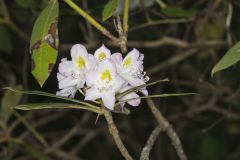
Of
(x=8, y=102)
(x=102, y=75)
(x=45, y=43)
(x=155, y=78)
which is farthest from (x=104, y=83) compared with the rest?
(x=155, y=78)

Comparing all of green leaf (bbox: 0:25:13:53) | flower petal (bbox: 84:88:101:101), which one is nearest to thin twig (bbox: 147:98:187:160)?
flower petal (bbox: 84:88:101:101)

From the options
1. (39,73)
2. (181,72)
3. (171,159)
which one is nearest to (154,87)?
(181,72)

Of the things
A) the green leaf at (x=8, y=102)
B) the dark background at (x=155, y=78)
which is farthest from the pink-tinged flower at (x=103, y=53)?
the green leaf at (x=8, y=102)

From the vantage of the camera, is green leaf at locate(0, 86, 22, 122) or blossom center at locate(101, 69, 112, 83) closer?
blossom center at locate(101, 69, 112, 83)

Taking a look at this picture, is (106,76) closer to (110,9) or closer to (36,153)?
(110,9)

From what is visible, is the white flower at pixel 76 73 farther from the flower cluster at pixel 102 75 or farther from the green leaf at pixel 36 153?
the green leaf at pixel 36 153

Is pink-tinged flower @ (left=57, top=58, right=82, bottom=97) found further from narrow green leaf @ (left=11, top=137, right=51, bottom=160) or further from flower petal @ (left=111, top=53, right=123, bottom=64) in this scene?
narrow green leaf @ (left=11, top=137, right=51, bottom=160)

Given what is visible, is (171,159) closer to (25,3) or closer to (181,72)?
(181,72)

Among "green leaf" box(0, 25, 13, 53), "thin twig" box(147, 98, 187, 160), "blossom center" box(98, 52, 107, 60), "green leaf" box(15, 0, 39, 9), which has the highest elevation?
"green leaf" box(0, 25, 13, 53)
